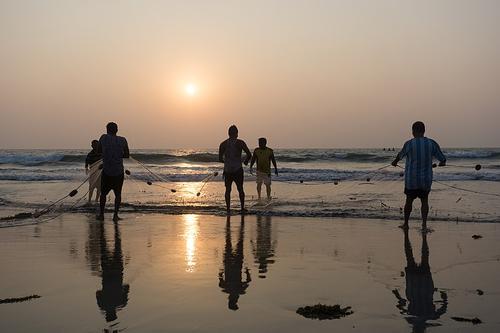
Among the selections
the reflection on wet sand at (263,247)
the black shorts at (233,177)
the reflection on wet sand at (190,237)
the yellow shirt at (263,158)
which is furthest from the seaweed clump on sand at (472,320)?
the yellow shirt at (263,158)

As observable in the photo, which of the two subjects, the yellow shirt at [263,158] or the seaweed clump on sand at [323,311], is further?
the yellow shirt at [263,158]

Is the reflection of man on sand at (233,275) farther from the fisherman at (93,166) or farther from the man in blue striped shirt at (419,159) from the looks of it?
the fisherman at (93,166)

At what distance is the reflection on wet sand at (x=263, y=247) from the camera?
6.65 meters

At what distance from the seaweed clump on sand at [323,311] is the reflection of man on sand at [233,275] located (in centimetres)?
57

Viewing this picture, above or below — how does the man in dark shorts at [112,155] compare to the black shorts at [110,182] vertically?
above

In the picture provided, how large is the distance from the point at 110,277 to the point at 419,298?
3.01 meters

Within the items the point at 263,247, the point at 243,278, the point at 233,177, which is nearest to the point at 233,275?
the point at 243,278

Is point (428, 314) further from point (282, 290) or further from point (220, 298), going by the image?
point (220, 298)

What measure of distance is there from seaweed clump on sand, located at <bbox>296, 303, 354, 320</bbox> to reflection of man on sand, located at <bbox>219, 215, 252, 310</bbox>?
0.57 m

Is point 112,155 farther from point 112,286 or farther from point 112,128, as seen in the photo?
point 112,286

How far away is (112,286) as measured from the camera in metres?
5.52

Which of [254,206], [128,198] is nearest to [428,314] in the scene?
[254,206]

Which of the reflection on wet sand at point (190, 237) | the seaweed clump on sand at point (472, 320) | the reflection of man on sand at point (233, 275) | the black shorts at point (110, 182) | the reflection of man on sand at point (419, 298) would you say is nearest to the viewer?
the seaweed clump on sand at point (472, 320)

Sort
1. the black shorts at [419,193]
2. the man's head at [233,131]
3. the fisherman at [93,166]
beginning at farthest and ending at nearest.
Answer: the fisherman at [93,166] → the man's head at [233,131] → the black shorts at [419,193]
